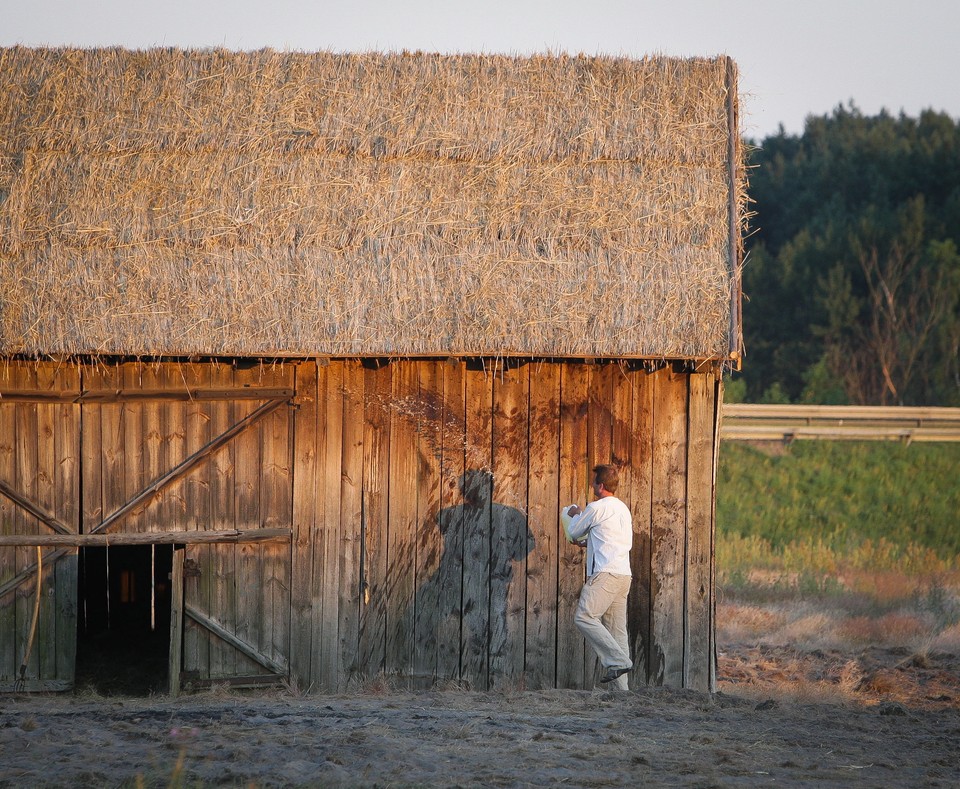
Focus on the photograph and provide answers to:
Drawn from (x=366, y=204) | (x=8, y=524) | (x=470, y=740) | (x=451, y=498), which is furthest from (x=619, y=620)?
(x=8, y=524)

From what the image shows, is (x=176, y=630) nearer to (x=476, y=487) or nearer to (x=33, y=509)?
(x=33, y=509)

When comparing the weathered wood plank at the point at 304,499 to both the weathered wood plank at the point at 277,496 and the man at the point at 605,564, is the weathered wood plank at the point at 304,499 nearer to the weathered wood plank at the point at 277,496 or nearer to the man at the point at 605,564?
the weathered wood plank at the point at 277,496

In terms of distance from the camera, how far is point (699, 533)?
28.1 ft

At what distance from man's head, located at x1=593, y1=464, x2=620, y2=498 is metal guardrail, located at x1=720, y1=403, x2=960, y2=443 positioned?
11720 millimetres

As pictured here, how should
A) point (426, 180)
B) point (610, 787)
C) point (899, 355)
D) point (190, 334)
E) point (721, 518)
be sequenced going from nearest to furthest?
1. point (610, 787)
2. point (190, 334)
3. point (426, 180)
4. point (721, 518)
5. point (899, 355)

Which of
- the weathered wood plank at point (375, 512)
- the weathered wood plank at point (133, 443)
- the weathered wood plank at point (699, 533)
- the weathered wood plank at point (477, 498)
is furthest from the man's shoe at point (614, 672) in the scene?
the weathered wood plank at point (133, 443)

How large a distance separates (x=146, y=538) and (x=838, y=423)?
16090mm

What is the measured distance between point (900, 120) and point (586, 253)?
3364 centimetres

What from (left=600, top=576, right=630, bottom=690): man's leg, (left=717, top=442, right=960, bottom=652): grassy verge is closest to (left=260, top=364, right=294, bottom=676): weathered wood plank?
(left=600, top=576, right=630, bottom=690): man's leg

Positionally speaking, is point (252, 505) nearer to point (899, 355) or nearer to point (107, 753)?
point (107, 753)

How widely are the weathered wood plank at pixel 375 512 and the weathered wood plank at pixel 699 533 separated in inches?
93.5

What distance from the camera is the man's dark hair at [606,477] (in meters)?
7.95

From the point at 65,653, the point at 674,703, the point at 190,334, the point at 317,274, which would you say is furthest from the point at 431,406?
the point at 65,653

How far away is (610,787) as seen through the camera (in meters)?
5.43
